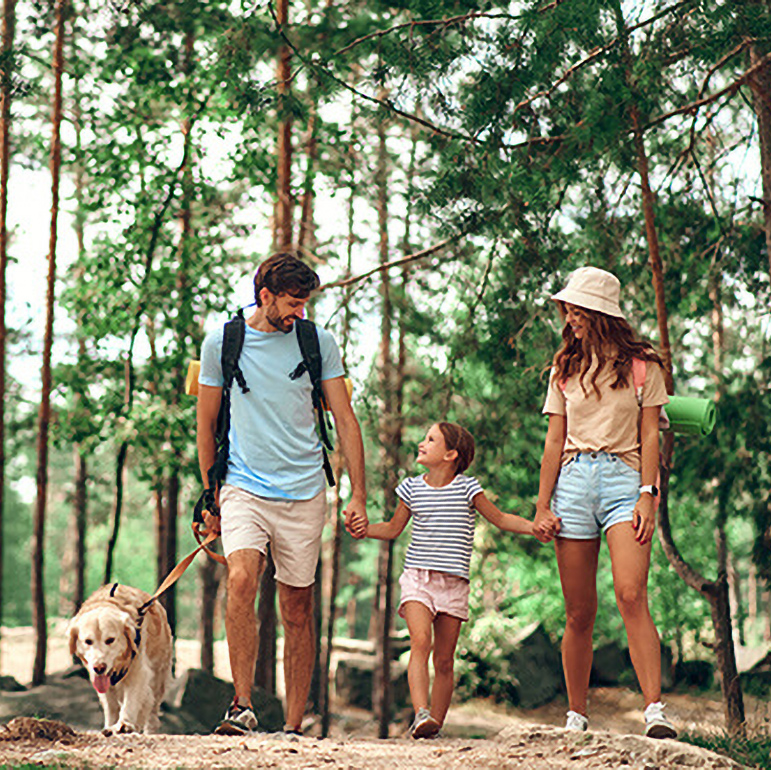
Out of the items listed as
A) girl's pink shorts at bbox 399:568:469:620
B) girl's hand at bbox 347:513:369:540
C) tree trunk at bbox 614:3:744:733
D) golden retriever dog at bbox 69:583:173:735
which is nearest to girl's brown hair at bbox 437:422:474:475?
girl's pink shorts at bbox 399:568:469:620

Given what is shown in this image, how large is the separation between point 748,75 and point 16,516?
47.1 m

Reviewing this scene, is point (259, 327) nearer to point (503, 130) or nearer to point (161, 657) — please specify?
point (161, 657)

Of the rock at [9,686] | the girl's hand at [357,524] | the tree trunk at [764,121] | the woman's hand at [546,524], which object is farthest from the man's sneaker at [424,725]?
the rock at [9,686]

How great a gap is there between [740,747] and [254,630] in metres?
3.47

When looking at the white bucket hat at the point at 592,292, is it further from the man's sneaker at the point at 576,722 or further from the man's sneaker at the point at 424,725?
the man's sneaker at the point at 424,725

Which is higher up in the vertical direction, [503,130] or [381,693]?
[503,130]

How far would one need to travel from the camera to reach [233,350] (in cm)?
622

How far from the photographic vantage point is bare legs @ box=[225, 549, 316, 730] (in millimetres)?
6020

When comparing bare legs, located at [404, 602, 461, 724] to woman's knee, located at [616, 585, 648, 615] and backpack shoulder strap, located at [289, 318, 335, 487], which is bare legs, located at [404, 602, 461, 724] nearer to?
backpack shoulder strap, located at [289, 318, 335, 487]

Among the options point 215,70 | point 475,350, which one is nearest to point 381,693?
point 475,350

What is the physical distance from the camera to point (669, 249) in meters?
12.3

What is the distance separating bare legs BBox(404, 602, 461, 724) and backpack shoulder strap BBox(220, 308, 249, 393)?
170cm

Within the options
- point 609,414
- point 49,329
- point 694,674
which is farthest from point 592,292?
point 694,674

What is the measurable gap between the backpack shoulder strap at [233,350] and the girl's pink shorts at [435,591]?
156cm
